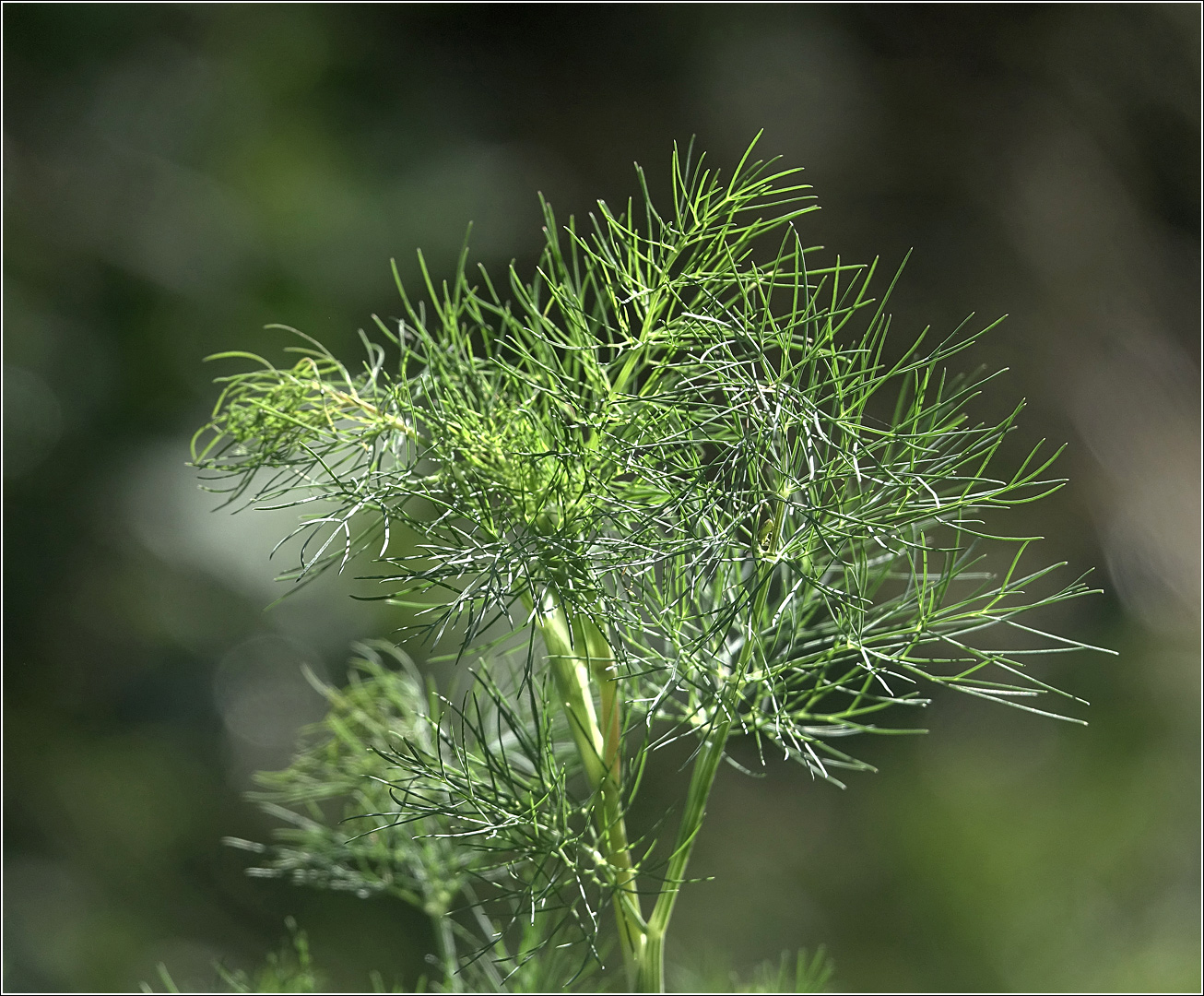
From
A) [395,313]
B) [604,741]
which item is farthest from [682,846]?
[395,313]

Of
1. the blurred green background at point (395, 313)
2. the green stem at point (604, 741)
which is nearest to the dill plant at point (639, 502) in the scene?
the green stem at point (604, 741)

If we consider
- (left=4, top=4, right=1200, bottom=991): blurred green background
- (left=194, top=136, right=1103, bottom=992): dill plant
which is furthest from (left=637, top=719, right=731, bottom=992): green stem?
(left=4, top=4, right=1200, bottom=991): blurred green background

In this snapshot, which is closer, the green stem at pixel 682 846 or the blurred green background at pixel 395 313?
the green stem at pixel 682 846

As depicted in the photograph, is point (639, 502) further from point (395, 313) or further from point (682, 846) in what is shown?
point (395, 313)

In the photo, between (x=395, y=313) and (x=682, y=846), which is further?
(x=395, y=313)

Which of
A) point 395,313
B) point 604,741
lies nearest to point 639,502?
point 604,741

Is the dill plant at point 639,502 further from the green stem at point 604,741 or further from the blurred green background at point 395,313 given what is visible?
the blurred green background at point 395,313

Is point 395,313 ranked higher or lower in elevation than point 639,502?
higher

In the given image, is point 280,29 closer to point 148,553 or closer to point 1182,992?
point 148,553

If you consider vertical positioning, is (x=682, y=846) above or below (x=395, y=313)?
below
